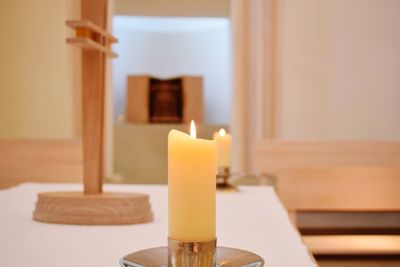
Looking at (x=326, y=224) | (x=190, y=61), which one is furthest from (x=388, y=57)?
(x=190, y=61)

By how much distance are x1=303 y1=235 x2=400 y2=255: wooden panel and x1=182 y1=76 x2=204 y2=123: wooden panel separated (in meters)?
3.78

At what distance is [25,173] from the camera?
236 centimetres

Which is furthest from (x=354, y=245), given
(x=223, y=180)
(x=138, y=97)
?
(x=138, y=97)

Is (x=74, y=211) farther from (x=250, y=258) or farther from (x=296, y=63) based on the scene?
(x=296, y=63)

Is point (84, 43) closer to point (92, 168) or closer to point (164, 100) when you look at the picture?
point (92, 168)

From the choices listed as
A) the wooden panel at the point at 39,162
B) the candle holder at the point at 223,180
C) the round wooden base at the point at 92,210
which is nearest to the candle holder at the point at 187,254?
the round wooden base at the point at 92,210

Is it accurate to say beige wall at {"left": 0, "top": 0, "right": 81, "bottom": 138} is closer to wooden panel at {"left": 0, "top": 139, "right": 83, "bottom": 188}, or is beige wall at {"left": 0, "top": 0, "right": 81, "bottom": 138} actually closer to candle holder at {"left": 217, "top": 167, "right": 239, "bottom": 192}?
wooden panel at {"left": 0, "top": 139, "right": 83, "bottom": 188}

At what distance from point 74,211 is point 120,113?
5.71m

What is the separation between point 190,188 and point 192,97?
17.7ft

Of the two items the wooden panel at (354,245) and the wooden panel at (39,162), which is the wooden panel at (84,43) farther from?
the wooden panel at (39,162)

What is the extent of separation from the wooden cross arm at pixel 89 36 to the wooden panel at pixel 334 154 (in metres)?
1.49

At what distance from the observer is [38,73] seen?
9.78 feet

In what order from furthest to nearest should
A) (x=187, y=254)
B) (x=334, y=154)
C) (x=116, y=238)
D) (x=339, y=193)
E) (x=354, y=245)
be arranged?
(x=334, y=154) < (x=339, y=193) < (x=354, y=245) < (x=116, y=238) < (x=187, y=254)

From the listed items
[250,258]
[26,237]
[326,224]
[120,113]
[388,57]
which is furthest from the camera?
[120,113]
